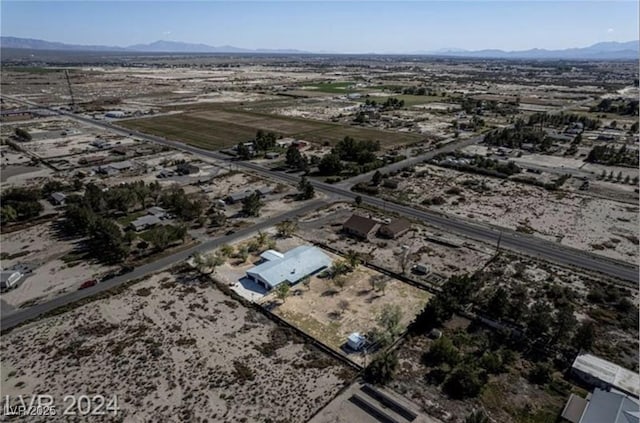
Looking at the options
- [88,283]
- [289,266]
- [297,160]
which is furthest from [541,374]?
[297,160]

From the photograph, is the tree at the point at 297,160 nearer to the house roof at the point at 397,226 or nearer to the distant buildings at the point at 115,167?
the house roof at the point at 397,226

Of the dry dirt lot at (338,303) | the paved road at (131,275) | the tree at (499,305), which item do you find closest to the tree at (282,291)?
the dry dirt lot at (338,303)

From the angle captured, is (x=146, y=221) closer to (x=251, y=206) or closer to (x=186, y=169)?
(x=251, y=206)

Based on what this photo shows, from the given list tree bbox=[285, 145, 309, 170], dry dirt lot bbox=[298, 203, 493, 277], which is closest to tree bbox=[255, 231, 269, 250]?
dry dirt lot bbox=[298, 203, 493, 277]

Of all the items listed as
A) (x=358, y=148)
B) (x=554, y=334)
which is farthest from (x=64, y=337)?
(x=358, y=148)

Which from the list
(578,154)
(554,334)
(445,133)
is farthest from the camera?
(445,133)

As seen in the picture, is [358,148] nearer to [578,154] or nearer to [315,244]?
[315,244]
